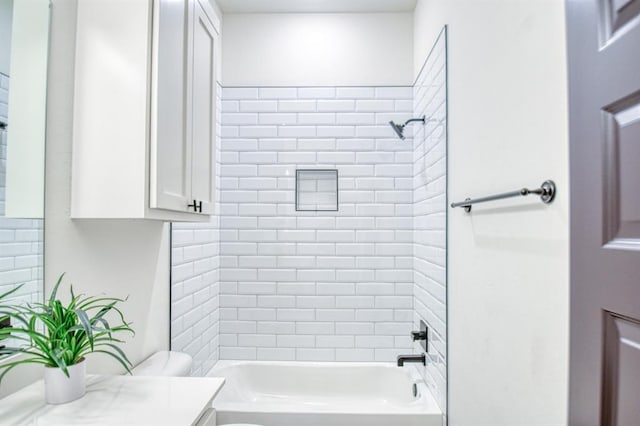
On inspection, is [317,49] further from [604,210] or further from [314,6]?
[604,210]

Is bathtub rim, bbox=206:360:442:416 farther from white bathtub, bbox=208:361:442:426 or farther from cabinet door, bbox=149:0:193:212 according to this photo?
cabinet door, bbox=149:0:193:212

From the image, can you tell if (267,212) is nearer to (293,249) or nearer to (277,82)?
(293,249)

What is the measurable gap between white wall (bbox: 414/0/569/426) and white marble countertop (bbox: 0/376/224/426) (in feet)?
2.94

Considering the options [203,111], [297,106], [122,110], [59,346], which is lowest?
[59,346]

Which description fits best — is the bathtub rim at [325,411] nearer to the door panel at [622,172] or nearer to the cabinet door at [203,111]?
the cabinet door at [203,111]

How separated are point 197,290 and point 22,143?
141 cm

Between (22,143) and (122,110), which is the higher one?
(122,110)

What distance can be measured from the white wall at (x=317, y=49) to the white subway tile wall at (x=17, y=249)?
1.88 metres

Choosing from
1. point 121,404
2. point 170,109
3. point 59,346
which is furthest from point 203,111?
point 121,404

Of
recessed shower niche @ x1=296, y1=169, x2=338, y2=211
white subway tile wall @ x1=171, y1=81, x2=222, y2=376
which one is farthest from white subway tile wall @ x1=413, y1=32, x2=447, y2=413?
white subway tile wall @ x1=171, y1=81, x2=222, y2=376

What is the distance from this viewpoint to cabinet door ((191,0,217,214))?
1.55 m

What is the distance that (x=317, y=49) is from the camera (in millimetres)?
2748

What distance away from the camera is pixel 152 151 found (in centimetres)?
120

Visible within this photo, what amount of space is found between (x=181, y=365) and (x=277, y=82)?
1921 millimetres
